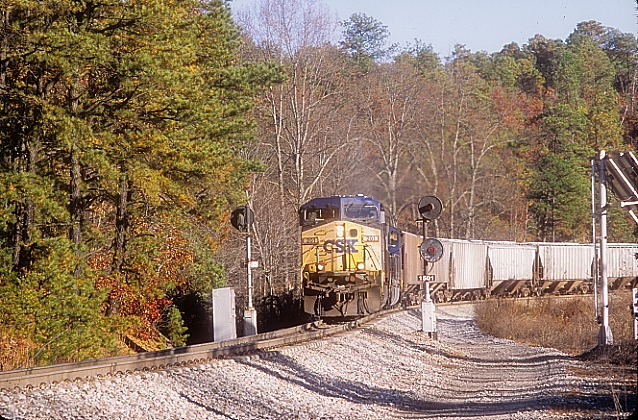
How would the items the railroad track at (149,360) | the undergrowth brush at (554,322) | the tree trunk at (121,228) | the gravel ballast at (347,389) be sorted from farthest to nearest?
the tree trunk at (121,228), the undergrowth brush at (554,322), the railroad track at (149,360), the gravel ballast at (347,389)

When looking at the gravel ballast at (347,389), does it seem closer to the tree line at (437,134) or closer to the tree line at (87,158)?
the tree line at (87,158)

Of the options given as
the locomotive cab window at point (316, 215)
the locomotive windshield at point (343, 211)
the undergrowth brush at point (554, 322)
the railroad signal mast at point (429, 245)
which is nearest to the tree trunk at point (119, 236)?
the locomotive cab window at point (316, 215)

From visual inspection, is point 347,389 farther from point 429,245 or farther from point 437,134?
point 437,134

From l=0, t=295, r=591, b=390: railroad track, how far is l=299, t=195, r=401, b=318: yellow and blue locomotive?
1.20 meters

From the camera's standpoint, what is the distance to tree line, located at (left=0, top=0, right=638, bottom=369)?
77.5ft

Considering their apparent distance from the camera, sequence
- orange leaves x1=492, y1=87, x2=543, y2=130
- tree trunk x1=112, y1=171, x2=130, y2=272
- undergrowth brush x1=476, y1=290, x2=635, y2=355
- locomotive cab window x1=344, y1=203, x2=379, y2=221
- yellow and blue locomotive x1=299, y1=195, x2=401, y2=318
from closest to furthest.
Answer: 1. undergrowth brush x1=476, y1=290, x2=635, y2=355
2. yellow and blue locomotive x1=299, y1=195, x2=401, y2=318
3. locomotive cab window x1=344, y1=203, x2=379, y2=221
4. tree trunk x1=112, y1=171, x2=130, y2=272
5. orange leaves x1=492, y1=87, x2=543, y2=130

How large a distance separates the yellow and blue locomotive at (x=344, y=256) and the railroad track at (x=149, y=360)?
1197 mm

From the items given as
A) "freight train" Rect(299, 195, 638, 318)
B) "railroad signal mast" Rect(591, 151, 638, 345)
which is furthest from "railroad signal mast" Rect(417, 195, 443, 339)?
"railroad signal mast" Rect(591, 151, 638, 345)

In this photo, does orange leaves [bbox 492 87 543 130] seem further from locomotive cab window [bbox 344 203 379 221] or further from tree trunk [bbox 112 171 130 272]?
locomotive cab window [bbox 344 203 379 221]

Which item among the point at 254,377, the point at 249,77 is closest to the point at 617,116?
the point at 249,77

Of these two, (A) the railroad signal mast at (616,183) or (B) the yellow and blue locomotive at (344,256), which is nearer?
(A) the railroad signal mast at (616,183)

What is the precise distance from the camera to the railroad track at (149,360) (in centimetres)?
1241

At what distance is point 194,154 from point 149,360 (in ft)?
39.9

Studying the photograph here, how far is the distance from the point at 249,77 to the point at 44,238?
40.3 feet
